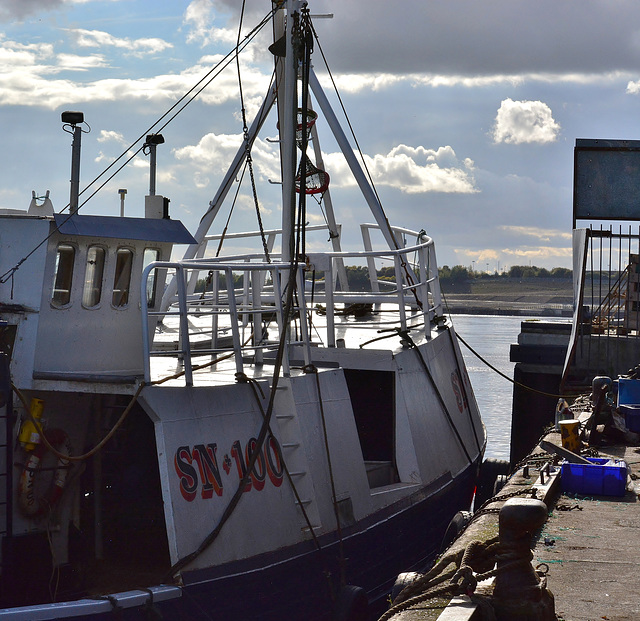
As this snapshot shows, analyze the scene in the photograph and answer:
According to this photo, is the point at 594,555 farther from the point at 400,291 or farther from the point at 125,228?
the point at 125,228

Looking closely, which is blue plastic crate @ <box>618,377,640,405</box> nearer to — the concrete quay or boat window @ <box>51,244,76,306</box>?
the concrete quay

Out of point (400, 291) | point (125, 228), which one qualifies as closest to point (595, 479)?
point (400, 291)

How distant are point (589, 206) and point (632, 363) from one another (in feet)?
10.9

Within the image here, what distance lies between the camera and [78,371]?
8875 mm

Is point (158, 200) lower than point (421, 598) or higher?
higher

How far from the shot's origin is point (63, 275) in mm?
8625

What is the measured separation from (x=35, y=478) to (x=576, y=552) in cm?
496

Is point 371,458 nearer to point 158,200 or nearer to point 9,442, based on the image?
point 158,200

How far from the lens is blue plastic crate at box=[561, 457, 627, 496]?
28.4 feet

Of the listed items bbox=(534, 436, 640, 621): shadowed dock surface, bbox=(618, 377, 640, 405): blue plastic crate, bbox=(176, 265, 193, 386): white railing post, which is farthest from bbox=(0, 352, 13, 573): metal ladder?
bbox=(618, 377, 640, 405): blue plastic crate

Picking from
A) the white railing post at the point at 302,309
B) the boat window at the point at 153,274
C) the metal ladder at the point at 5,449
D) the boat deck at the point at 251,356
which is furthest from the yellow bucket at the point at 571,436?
the metal ladder at the point at 5,449

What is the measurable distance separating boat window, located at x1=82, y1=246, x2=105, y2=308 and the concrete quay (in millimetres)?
4465

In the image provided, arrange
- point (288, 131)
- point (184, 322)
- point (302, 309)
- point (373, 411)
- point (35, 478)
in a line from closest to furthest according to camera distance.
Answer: point (184, 322), point (35, 478), point (302, 309), point (288, 131), point (373, 411)

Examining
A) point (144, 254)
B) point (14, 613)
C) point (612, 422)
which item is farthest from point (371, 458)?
point (14, 613)
